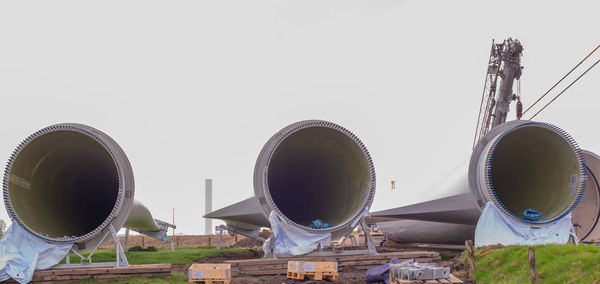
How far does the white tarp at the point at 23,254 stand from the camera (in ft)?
33.8

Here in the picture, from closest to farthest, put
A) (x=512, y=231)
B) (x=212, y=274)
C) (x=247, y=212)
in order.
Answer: (x=212, y=274)
(x=512, y=231)
(x=247, y=212)

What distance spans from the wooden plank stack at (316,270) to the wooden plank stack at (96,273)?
2.83 metres

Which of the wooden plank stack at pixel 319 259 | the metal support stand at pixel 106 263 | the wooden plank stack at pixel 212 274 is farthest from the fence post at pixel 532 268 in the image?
the metal support stand at pixel 106 263

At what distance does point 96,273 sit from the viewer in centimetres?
1065

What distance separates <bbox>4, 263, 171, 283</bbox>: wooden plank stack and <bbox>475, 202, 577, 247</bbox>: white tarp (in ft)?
25.6

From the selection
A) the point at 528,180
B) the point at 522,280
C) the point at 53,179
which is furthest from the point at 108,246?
the point at 522,280

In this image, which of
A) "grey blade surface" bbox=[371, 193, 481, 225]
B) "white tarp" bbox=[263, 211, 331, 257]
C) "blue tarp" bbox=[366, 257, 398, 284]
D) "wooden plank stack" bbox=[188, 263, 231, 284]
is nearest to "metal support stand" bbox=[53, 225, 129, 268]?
"wooden plank stack" bbox=[188, 263, 231, 284]

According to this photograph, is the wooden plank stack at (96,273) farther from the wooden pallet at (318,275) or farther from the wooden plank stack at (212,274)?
the wooden pallet at (318,275)

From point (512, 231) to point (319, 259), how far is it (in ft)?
16.3

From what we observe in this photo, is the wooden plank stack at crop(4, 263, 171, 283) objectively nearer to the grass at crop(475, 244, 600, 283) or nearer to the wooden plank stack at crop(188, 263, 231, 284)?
the wooden plank stack at crop(188, 263, 231, 284)

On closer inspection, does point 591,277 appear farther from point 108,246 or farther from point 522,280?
point 108,246

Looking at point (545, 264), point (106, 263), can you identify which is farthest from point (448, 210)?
point (106, 263)

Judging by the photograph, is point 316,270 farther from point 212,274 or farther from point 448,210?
point 448,210

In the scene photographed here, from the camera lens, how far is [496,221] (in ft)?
41.5
